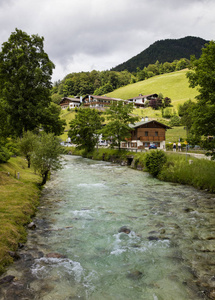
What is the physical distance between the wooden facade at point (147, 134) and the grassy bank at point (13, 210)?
4131 centimetres

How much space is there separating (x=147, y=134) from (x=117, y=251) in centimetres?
5205

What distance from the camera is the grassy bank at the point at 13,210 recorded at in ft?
33.7

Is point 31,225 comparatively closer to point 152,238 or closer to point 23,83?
point 152,238

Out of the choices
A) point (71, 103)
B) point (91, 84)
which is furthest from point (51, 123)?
point (91, 84)

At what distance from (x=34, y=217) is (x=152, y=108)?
11598 cm

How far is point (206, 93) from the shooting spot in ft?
65.8

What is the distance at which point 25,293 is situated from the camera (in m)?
7.72

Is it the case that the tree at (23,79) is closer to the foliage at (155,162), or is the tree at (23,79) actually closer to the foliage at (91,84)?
the foliage at (155,162)

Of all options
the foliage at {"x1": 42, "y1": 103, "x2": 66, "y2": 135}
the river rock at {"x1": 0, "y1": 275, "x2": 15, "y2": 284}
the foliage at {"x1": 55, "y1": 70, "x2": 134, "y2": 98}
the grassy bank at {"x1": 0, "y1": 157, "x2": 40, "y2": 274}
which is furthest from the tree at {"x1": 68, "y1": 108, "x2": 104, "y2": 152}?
the foliage at {"x1": 55, "y1": 70, "x2": 134, "y2": 98}

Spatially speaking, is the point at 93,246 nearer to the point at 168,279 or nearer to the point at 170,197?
the point at 168,279

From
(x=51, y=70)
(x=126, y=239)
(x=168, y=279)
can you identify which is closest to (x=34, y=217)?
(x=126, y=239)

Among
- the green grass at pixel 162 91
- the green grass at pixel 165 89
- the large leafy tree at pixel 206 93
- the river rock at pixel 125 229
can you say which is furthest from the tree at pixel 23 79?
the green grass at pixel 165 89

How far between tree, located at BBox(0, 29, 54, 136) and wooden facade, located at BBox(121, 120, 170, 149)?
29007mm

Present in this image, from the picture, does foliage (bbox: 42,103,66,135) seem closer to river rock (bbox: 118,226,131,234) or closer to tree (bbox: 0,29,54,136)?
tree (bbox: 0,29,54,136)
